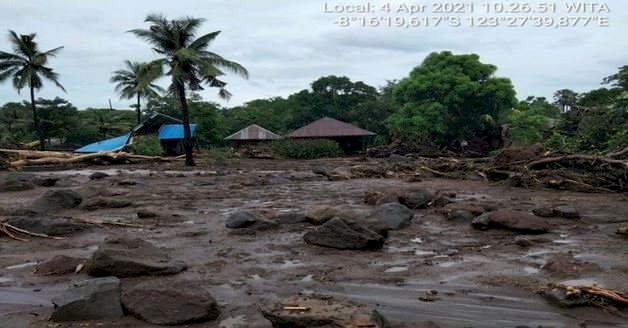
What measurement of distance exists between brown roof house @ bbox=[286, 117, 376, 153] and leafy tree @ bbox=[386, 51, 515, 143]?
12.6 feet

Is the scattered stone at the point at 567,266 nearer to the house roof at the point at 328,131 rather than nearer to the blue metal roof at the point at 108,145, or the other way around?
the blue metal roof at the point at 108,145

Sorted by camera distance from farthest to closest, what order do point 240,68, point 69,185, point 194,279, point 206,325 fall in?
point 240,68 → point 69,185 → point 194,279 → point 206,325

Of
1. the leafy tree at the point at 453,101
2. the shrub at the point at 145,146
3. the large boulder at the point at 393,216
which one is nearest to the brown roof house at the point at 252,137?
the shrub at the point at 145,146

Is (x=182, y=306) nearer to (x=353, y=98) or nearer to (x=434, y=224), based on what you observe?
(x=434, y=224)

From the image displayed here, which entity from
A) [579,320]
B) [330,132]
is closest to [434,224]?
[579,320]

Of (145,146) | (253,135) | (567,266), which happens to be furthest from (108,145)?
(567,266)

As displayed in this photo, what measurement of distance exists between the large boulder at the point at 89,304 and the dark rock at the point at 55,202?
256 inches

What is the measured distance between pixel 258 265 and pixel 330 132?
33.2 metres

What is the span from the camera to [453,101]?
3481 centimetres

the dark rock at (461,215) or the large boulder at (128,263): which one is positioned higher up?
the large boulder at (128,263)

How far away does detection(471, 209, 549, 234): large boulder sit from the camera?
829 cm

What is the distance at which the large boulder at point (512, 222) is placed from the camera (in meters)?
8.29

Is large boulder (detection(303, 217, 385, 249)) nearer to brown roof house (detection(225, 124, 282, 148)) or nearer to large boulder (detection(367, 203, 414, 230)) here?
large boulder (detection(367, 203, 414, 230))

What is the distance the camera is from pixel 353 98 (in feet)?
164
